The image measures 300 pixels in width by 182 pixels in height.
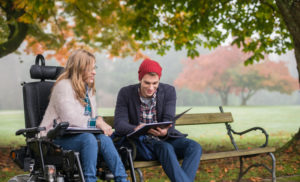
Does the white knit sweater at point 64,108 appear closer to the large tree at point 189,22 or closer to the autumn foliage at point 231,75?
the large tree at point 189,22

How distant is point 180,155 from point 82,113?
112 centimetres

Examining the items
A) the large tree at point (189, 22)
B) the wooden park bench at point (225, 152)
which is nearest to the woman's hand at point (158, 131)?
the wooden park bench at point (225, 152)

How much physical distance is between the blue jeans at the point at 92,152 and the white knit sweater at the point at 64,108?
0.61 feet

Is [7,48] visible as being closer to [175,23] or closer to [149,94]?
[175,23]

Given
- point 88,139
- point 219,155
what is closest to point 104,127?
point 88,139

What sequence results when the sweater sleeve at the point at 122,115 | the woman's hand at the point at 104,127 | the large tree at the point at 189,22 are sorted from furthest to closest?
1. the large tree at the point at 189,22
2. the sweater sleeve at the point at 122,115
3. the woman's hand at the point at 104,127

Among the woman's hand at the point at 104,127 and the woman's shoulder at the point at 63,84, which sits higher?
the woman's shoulder at the point at 63,84

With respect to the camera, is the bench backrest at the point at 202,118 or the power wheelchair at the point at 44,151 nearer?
the power wheelchair at the point at 44,151

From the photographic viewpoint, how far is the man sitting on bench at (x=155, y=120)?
3.58 metres

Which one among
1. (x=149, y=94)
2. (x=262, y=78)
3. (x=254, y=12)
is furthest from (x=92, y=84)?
(x=262, y=78)

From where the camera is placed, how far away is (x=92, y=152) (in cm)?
313

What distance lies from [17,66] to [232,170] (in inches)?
1527

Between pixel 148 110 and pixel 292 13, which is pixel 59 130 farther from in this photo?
pixel 292 13

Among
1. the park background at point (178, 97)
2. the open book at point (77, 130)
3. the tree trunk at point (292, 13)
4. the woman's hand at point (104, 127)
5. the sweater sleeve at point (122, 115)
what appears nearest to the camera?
the open book at point (77, 130)
